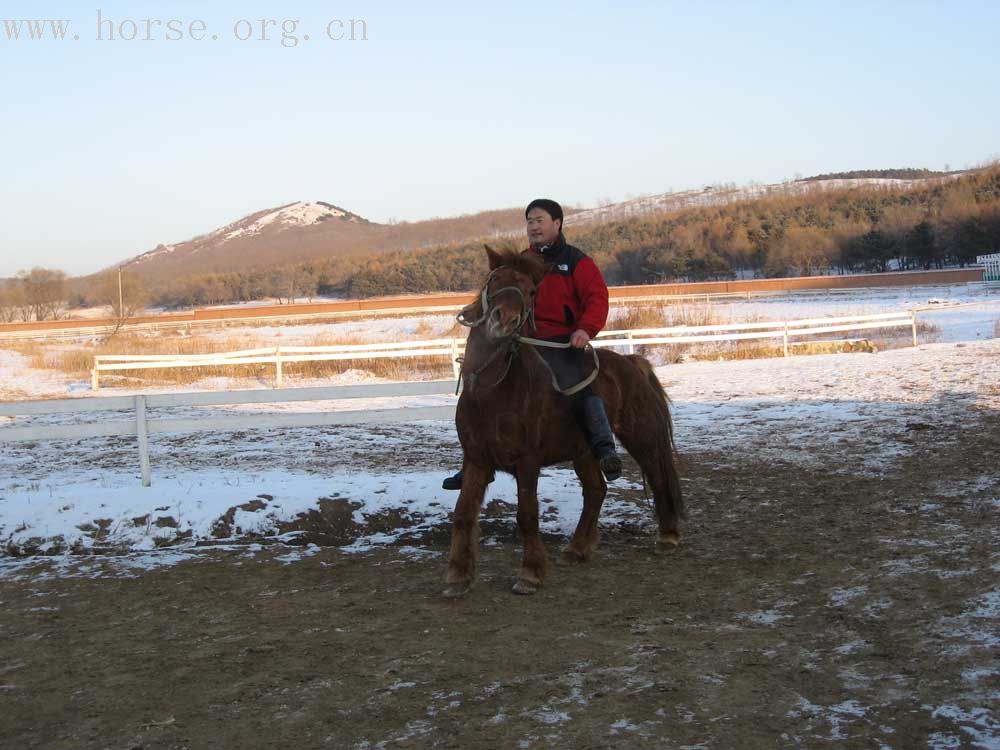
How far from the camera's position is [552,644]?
4.88 meters

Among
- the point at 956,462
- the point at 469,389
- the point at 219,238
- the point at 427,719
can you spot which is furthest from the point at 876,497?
the point at 219,238

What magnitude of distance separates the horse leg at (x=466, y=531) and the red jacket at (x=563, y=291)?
1050 mm

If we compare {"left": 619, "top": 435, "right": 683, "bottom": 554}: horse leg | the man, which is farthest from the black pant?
{"left": 619, "top": 435, "right": 683, "bottom": 554}: horse leg

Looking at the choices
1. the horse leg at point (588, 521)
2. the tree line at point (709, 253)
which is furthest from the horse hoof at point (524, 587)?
the tree line at point (709, 253)

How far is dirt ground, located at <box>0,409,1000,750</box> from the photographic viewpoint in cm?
382

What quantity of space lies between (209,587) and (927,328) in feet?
82.0

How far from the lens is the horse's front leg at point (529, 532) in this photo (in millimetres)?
5914

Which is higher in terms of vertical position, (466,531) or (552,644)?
(466,531)

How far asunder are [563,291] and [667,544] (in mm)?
2070

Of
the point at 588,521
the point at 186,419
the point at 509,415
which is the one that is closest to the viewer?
the point at 509,415

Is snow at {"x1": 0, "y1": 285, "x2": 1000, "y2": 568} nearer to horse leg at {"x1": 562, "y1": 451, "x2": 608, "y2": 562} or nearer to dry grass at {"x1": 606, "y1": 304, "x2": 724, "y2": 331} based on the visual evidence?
horse leg at {"x1": 562, "y1": 451, "x2": 608, "y2": 562}

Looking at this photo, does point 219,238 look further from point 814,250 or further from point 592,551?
point 592,551

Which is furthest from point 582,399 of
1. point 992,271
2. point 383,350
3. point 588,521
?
point 992,271

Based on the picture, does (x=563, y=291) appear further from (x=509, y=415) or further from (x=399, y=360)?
(x=399, y=360)
